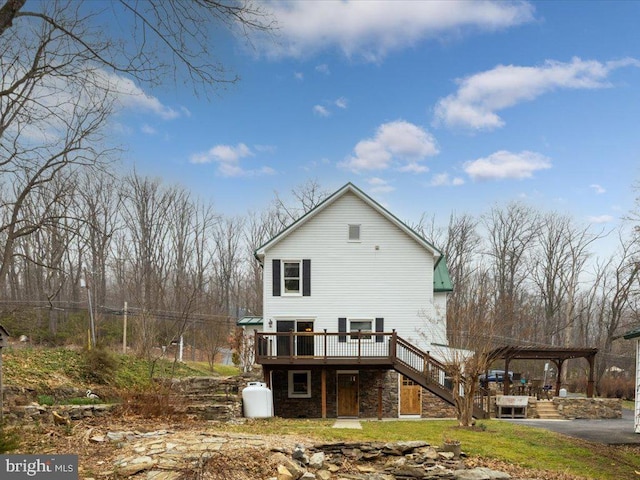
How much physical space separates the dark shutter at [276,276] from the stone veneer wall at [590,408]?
13185 millimetres

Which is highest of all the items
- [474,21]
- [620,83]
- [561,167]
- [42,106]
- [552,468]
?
[474,21]

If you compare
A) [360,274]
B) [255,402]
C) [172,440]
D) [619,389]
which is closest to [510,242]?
[619,389]

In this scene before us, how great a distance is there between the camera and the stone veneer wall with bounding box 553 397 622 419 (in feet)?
68.6

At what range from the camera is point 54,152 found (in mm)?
12109

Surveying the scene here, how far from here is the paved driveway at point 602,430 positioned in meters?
13.9

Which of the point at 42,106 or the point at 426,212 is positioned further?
the point at 426,212

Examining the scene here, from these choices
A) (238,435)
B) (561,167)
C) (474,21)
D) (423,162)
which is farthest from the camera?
(423,162)

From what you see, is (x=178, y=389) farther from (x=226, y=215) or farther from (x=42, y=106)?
(x=226, y=215)

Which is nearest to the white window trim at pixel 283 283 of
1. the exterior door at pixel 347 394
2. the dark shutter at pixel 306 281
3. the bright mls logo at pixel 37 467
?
the dark shutter at pixel 306 281

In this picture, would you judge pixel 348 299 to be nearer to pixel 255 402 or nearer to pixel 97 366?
pixel 255 402

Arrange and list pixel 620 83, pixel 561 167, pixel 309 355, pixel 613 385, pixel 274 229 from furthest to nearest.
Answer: pixel 274 229 < pixel 613 385 < pixel 561 167 < pixel 309 355 < pixel 620 83

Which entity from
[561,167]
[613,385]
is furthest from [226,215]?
[613,385]

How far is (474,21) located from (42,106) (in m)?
12.9

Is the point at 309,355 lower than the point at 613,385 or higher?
higher
